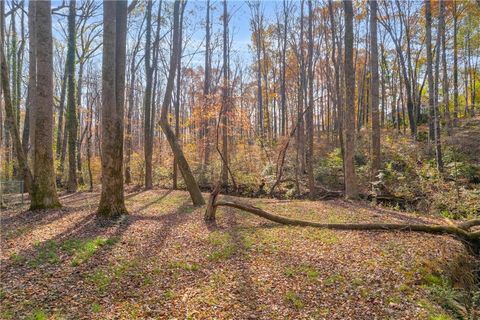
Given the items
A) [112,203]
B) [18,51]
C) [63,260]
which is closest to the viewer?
[63,260]

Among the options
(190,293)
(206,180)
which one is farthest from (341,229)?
(206,180)

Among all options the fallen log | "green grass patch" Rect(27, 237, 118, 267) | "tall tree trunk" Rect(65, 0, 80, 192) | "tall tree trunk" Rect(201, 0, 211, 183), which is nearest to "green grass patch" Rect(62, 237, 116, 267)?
"green grass patch" Rect(27, 237, 118, 267)

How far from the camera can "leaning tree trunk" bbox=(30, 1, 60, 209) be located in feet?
25.0

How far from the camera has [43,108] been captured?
25.1 feet

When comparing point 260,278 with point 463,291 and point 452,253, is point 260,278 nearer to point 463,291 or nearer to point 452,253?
point 463,291

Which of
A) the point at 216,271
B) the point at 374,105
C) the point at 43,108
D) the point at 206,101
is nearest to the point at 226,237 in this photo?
the point at 216,271

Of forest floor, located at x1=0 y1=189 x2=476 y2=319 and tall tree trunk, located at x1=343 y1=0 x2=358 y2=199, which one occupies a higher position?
tall tree trunk, located at x1=343 y1=0 x2=358 y2=199

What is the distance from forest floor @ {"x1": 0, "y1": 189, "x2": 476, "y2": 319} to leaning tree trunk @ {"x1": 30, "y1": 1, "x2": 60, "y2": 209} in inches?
43.7

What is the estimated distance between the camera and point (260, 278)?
433 centimetres

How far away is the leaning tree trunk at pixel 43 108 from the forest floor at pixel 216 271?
3.65ft

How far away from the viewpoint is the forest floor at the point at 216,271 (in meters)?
3.58

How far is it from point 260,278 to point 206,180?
42.0 feet

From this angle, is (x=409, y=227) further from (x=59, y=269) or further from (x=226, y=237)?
(x=59, y=269)

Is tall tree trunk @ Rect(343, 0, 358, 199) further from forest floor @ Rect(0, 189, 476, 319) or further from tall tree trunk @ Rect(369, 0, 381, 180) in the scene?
forest floor @ Rect(0, 189, 476, 319)
